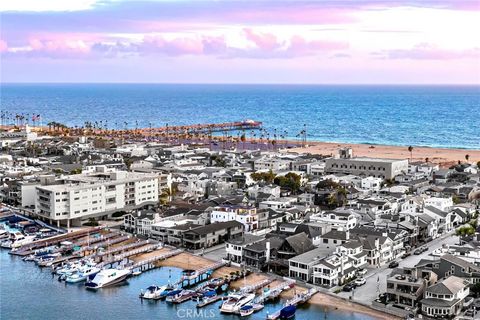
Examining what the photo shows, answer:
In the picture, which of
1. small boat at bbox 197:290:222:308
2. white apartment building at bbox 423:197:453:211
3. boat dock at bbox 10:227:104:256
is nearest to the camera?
small boat at bbox 197:290:222:308

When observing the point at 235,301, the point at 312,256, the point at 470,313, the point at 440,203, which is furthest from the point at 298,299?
the point at 440,203

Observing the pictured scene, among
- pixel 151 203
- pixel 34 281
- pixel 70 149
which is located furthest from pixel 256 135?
pixel 34 281

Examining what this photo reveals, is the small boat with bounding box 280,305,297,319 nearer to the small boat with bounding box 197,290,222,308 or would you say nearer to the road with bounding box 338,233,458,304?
the road with bounding box 338,233,458,304

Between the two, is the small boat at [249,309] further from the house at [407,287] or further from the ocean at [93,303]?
the house at [407,287]

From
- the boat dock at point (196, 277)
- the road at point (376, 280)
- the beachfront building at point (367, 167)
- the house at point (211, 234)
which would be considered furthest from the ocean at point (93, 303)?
the beachfront building at point (367, 167)

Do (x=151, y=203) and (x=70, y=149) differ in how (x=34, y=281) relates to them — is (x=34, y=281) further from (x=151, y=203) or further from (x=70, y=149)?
(x=70, y=149)

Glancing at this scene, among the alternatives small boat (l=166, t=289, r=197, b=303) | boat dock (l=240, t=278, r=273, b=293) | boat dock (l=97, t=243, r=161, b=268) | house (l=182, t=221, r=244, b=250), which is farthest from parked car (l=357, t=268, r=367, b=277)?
boat dock (l=97, t=243, r=161, b=268)
